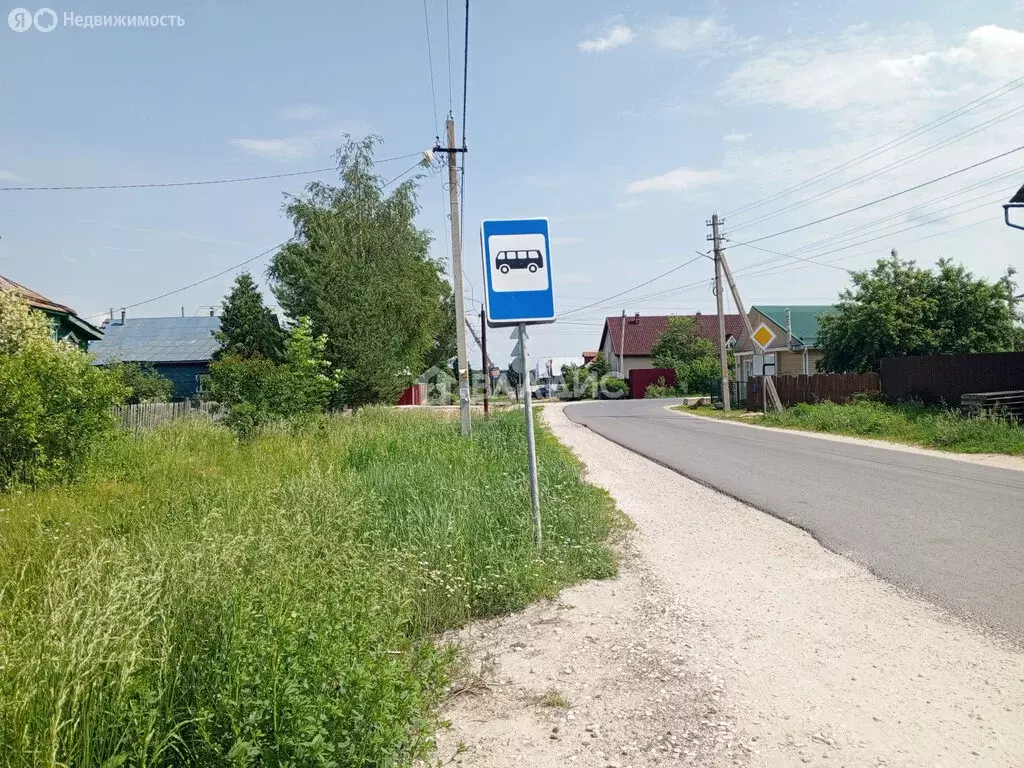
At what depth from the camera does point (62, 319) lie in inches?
890

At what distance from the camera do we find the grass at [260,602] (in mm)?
2760

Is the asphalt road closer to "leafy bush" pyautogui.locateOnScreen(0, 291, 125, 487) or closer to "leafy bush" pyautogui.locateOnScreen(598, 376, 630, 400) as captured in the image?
"leafy bush" pyautogui.locateOnScreen(0, 291, 125, 487)

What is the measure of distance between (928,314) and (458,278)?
1964 centimetres

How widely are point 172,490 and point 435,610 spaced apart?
4.63m

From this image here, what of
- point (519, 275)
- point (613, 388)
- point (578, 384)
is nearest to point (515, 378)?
point (613, 388)

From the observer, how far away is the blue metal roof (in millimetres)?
50188

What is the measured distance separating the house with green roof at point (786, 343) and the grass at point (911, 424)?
13.7 metres

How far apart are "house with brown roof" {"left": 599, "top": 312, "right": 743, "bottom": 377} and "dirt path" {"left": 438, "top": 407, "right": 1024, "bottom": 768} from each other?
2776 inches

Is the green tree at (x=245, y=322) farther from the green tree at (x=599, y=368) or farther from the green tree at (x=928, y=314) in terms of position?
the green tree at (x=599, y=368)

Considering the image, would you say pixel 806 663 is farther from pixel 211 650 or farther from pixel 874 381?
pixel 874 381

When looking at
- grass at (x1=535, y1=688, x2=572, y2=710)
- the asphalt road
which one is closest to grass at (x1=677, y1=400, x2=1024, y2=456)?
the asphalt road

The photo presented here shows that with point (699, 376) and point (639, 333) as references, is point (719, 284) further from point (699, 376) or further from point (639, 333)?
point (639, 333)

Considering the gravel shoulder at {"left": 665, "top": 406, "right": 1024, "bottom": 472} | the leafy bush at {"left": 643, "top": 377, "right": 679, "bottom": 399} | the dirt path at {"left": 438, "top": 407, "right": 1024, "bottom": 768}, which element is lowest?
the gravel shoulder at {"left": 665, "top": 406, "right": 1024, "bottom": 472}

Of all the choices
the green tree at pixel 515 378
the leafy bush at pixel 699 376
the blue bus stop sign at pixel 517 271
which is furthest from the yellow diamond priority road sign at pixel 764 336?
the leafy bush at pixel 699 376
